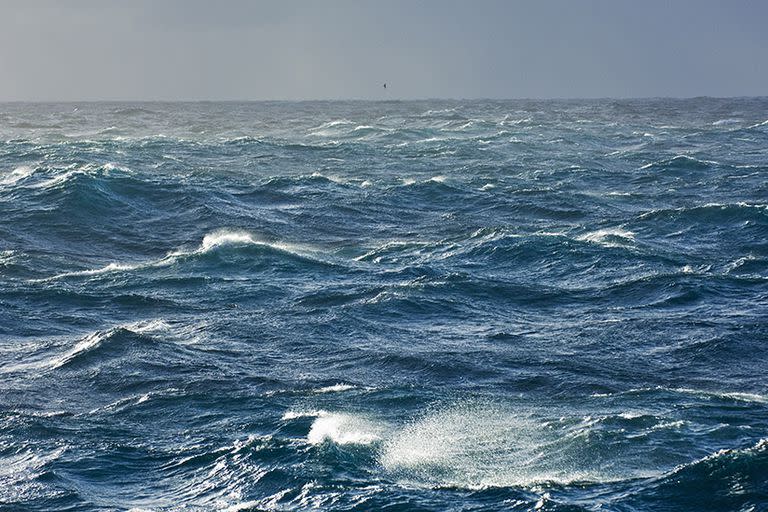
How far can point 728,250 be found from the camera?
55.3 metres

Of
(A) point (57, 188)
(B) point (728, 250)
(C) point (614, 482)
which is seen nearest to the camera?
(C) point (614, 482)

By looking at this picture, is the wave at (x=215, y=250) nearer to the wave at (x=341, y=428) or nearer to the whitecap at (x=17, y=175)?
the wave at (x=341, y=428)

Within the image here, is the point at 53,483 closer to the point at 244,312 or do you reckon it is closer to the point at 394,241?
the point at 244,312

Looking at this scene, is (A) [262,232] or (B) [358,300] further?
(A) [262,232]

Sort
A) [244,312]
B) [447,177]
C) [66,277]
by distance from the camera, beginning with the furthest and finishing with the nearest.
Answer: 1. [447,177]
2. [66,277]
3. [244,312]

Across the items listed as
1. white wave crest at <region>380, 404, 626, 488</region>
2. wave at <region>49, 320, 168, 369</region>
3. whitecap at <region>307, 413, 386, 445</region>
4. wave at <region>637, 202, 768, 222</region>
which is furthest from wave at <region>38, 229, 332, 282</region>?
white wave crest at <region>380, 404, 626, 488</region>

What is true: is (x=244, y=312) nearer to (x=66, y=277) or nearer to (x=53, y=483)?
(x=66, y=277)

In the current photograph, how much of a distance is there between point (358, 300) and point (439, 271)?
608 centimetres

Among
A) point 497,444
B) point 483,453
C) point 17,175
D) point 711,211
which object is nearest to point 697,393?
point 497,444

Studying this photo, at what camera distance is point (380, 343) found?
40000 mm

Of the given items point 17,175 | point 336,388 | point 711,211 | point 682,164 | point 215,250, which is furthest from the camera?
point 682,164

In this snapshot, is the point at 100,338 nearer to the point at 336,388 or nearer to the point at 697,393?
the point at 336,388

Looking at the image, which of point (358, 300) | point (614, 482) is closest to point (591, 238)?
point (358, 300)

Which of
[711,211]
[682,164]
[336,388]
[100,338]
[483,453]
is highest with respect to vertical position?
[682,164]
